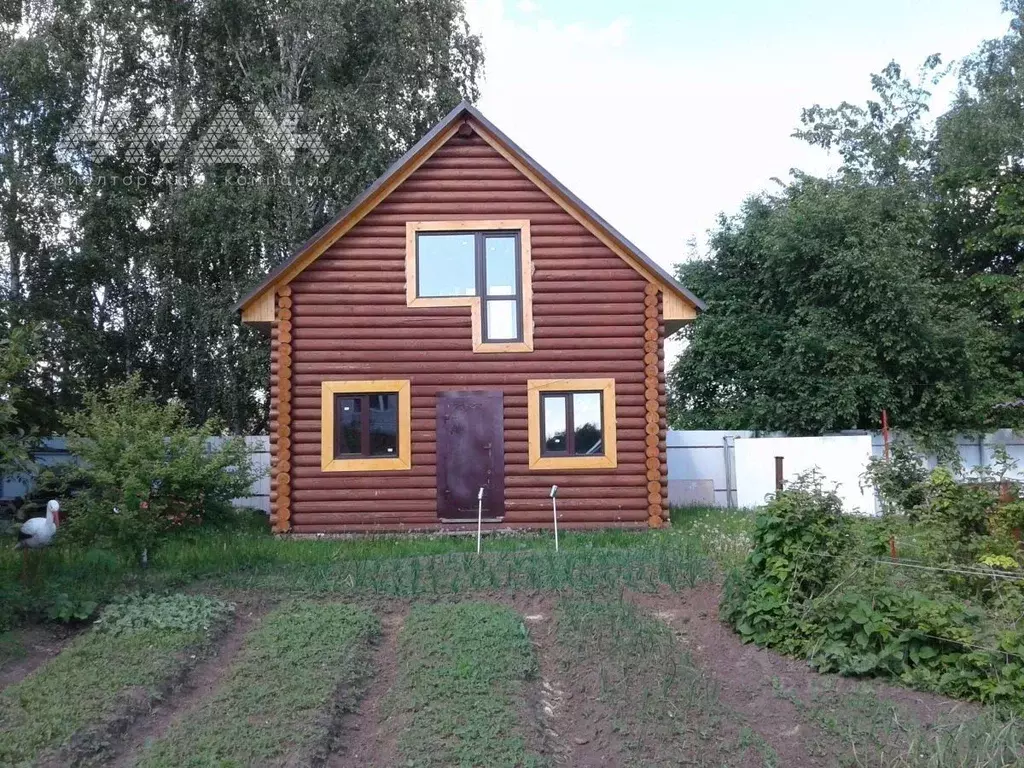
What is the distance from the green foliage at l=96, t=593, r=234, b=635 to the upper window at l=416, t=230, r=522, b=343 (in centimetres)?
769

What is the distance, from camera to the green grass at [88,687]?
5.82m

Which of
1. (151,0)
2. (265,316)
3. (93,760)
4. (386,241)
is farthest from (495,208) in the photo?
(151,0)

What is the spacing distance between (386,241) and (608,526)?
5.98 metres

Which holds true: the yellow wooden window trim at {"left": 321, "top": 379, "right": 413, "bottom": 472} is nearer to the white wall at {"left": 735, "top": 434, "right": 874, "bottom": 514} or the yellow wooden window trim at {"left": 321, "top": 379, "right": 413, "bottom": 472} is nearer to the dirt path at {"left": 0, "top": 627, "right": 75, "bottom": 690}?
the dirt path at {"left": 0, "top": 627, "right": 75, "bottom": 690}

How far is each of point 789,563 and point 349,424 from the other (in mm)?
9317

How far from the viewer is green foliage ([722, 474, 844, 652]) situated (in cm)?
771

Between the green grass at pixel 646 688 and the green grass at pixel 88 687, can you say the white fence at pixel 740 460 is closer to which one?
the green grass at pixel 88 687

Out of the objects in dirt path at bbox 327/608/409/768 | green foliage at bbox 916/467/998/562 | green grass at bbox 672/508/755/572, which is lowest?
dirt path at bbox 327/608/409/768

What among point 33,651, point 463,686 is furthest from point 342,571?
point 463,686

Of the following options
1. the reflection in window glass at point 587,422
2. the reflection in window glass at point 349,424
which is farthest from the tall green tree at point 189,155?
the reflection in window glass at point 587,422

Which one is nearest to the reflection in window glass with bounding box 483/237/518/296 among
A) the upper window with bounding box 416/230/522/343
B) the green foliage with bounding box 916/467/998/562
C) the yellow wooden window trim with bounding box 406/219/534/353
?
the upper window with bounding box 416/230/522/343

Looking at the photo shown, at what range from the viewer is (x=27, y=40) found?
2269cm

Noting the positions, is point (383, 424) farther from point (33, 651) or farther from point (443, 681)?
point (443, 681)

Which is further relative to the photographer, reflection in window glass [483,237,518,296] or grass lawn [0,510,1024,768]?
reflection in window glass [483,237,518,296]
